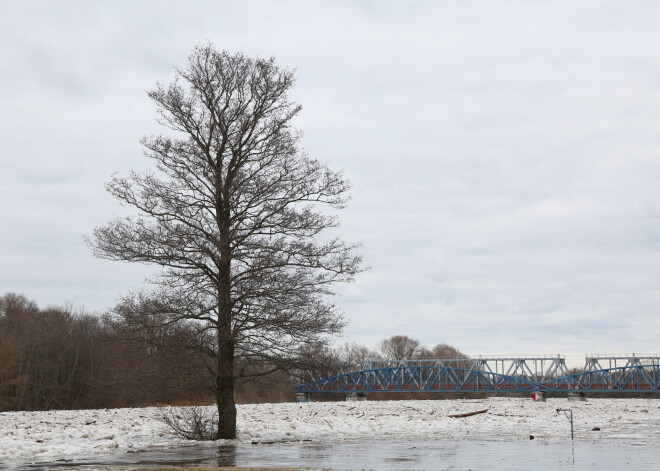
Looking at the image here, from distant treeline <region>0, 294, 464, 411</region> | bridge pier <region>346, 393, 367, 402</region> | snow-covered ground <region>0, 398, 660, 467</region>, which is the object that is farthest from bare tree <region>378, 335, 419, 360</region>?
snow-covered ground <region>0, 398, 660, 467</region>

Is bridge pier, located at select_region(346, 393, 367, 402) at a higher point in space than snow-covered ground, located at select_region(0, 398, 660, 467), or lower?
higher

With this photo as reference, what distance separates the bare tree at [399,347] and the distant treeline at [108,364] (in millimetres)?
218

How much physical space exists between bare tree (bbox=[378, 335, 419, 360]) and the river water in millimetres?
134075

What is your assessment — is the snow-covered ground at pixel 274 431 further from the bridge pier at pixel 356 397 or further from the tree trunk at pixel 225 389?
the bridge pier at pixel 356 397

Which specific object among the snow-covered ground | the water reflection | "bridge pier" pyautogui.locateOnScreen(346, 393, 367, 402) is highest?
"bridge pier" pyautogui.locateOnScreen(346, 393, 367, 402)

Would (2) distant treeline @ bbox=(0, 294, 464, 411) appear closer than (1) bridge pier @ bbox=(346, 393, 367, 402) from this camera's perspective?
Yes

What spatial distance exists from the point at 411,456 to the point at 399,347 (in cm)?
14125

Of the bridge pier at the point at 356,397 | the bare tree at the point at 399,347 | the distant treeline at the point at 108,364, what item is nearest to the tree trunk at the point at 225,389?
the distant treeline at the point at 108,364

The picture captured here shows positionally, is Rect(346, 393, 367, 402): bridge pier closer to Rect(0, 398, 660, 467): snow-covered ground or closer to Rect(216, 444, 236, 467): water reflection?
Rect(0, 398, 660, 467): snow-covered ground

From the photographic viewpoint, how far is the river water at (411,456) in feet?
55.5

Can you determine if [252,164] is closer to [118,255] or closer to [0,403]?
[118,255]

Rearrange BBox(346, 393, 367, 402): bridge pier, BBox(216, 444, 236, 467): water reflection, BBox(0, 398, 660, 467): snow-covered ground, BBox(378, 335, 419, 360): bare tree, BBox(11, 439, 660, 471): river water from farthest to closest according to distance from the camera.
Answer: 1. BBox(378, 335, 419, 360): bare tree
2. BBox(346, 393, 367, 402): bridge pier
3. BBox(0, 398, 660, 467): snow-covered ground
4. BBox(216, 444, 236, 467): water reflection
5. BBox(11, 439, 660, 471): river water

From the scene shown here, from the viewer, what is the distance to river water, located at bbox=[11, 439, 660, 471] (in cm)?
1691

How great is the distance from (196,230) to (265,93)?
5208mm
